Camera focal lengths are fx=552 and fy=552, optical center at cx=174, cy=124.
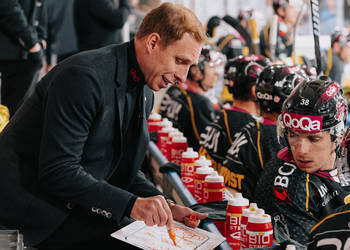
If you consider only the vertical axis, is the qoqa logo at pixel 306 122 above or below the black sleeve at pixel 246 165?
above

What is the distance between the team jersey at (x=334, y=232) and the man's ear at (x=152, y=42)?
956 mm

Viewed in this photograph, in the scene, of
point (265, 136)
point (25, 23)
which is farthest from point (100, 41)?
point (265, 136)

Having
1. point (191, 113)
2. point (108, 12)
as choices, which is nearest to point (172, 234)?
point (191, 113)

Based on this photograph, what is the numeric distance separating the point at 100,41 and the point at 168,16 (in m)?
3.97

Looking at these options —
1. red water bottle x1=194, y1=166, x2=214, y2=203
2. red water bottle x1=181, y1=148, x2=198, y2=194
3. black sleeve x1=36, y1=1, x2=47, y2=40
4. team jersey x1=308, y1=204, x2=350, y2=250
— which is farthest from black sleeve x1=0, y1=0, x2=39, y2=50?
team jersey x1=308, y1=204, x2=350, y2=250

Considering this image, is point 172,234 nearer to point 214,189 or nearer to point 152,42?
point 214,189

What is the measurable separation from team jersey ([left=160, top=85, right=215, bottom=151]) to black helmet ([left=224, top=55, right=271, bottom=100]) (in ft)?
2.30

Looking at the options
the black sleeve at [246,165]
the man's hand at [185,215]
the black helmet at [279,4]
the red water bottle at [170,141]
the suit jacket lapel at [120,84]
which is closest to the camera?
the suit jacket lapel at [120,84]

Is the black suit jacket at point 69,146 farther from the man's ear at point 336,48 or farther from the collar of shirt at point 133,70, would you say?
the man's ear at point 336,48

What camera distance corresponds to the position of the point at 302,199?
90.3 inches

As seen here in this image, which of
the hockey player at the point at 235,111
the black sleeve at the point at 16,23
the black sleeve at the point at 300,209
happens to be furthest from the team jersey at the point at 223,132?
the black sleeve at the point at 16,23

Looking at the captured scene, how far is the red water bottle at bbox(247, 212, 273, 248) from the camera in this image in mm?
1999

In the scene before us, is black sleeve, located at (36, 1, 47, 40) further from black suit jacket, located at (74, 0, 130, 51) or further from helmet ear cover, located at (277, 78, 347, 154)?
helmet ear cover, located at (277, 78, 347, 154)

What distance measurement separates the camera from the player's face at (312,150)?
2363 mm
